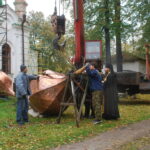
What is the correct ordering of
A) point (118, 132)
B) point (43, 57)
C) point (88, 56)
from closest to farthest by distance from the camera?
point (118, 132) < point (88, 56) < point (43, 57)

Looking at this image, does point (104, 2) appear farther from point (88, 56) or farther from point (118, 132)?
point (118, 132)

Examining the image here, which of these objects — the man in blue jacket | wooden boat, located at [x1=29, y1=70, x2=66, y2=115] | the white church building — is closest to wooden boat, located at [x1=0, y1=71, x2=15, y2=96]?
the white church building

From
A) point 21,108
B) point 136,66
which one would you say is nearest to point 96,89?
point 21,108

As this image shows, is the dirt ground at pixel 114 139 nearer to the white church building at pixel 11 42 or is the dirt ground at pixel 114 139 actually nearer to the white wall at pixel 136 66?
the white church building at pixel 11 42

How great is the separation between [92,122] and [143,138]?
288 centimetres

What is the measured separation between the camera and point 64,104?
11555 mm

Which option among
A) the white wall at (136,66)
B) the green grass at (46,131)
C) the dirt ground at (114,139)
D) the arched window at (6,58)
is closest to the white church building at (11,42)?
the arched window at (6,58)

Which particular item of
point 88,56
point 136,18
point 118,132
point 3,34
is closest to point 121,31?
point 136,18

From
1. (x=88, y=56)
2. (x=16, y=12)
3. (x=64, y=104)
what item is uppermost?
(x=16, y=12)

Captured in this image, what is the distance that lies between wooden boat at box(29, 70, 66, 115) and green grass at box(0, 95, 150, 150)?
0.40 metres

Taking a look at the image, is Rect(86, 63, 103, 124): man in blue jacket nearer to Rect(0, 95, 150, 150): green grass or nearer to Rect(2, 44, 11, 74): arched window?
Rect(0, 95, 150, 150): green grass

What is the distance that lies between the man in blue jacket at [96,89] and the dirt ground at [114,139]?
1041 mm

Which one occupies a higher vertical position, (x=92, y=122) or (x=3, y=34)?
(x=3, y=34)

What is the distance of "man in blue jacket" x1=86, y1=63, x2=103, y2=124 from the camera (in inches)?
443
